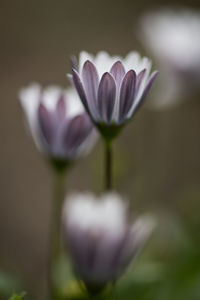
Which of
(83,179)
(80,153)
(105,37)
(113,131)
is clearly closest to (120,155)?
(80,153)

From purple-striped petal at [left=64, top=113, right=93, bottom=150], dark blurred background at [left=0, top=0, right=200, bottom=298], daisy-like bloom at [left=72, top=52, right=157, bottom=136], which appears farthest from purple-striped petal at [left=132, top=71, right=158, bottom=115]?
dark blurred background at [left=0, top=0, right=200, bottom=298]

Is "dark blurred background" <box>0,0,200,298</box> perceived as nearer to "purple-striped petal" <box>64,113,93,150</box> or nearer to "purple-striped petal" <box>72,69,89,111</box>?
"purple-striped petal" <box>64,113,93,150</box>

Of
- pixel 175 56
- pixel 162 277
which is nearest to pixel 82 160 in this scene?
pixel 175 56

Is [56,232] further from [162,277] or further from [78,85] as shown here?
[78,85]

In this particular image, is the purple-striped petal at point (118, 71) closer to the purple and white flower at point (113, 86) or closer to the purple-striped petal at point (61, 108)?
the purple and white flower at point (113, 86)

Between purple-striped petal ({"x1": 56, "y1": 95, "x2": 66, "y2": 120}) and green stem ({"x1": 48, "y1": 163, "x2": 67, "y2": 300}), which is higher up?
purple-striped petal ({"x1": 56, "y1": 95, "x2": 66, "y2": 120})

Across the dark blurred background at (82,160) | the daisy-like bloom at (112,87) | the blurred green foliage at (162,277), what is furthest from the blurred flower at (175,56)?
the daisy-like bloom at (112,87)
